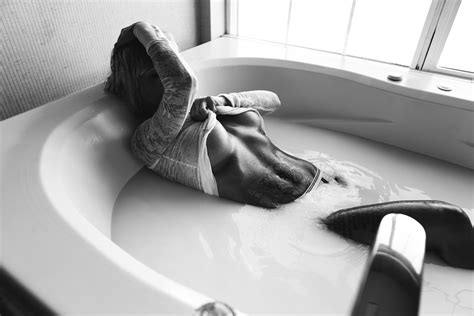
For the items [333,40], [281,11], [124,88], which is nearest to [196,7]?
[281,11]

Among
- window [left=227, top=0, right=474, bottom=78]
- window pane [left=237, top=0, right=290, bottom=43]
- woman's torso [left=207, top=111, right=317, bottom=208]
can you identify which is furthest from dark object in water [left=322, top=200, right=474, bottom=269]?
window pane [left=237, top=0, right=290, bottom=43]

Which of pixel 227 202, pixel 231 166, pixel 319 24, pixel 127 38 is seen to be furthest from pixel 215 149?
pixel 319 24

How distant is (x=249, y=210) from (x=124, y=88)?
527mm

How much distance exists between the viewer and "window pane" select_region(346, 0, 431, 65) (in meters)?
1.38

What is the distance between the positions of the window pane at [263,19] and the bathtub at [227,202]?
27 cm

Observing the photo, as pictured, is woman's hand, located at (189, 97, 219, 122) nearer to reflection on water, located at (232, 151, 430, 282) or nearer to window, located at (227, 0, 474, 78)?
reflection on water, located at (232, 151, 430, 282)

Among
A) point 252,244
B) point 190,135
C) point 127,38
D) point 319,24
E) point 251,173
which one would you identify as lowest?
point 252,244

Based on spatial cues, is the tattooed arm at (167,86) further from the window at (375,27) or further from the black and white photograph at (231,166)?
the window at (375,27)

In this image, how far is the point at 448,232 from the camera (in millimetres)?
817

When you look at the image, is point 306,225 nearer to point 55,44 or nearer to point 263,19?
point 55,44

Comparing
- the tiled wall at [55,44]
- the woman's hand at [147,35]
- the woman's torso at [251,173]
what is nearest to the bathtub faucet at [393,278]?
the woman's torso at [251,173]

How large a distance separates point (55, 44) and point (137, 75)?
1.03ft

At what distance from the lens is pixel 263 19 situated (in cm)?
174

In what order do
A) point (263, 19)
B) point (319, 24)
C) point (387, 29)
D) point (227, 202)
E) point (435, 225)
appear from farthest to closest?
point (263, 19), point (319, 24), point (387, 29), point (227, 202), point (435, 225)
